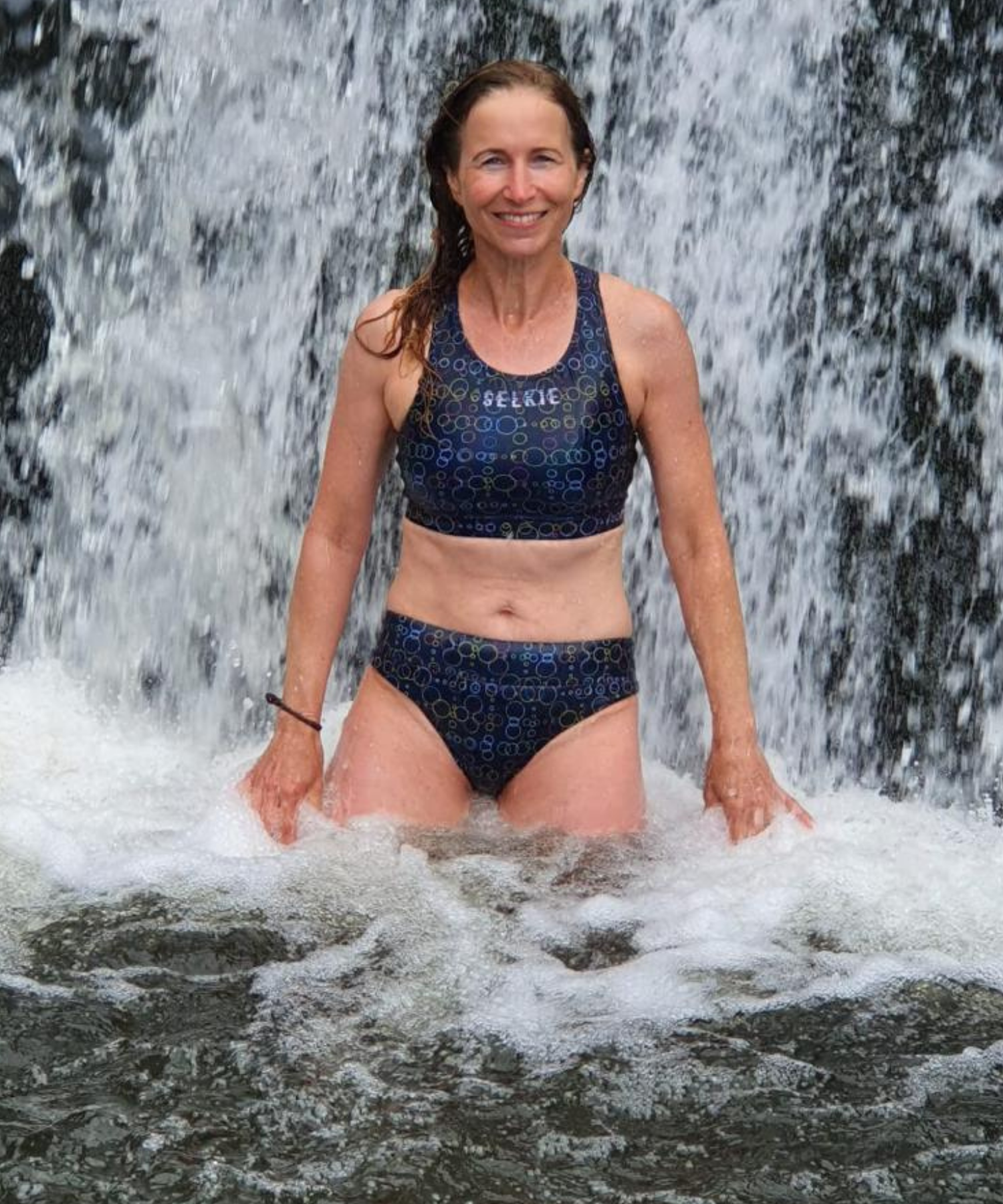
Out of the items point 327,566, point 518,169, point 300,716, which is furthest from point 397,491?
point 518,169

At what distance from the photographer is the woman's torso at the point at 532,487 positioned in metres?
4.61

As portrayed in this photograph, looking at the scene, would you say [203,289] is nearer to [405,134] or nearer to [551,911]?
[405,134]

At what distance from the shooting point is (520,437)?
180 inches

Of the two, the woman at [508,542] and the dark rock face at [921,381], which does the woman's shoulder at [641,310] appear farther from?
the dark rock face at [921,381]

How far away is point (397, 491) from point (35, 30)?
2.03m

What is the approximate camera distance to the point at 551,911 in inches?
179

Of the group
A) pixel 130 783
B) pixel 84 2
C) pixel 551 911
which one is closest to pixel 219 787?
pixel 130 783

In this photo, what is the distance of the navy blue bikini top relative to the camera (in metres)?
4.57

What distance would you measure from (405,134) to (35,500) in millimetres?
1667

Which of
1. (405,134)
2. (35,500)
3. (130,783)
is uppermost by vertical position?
(405,134)

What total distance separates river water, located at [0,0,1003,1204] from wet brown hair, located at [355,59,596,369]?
1.13 m

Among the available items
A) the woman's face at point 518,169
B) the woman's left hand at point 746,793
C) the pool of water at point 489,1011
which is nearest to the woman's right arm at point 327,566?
the pool of water at point 489,1011

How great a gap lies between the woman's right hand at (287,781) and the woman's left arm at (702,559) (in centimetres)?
89

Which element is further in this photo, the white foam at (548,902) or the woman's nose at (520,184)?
the woman's nose at (520,184)
